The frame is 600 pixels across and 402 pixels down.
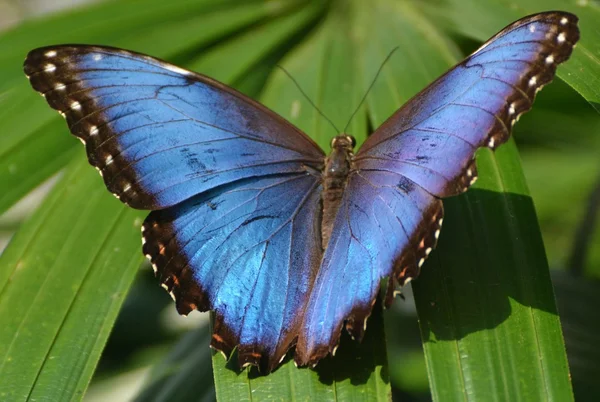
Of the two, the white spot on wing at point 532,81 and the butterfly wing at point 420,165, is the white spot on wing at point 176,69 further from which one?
the white spot on wing at point 532,81

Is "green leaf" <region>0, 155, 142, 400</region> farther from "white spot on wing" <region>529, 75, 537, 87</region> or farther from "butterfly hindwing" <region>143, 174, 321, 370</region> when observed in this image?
"white spot on wing" <region>529, 75, 537, 87</region>

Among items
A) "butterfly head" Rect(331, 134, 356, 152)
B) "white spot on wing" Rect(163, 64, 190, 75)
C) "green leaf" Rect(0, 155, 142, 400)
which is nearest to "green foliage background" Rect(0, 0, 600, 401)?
"green leaf" Rect(0, 155, 142, 400)

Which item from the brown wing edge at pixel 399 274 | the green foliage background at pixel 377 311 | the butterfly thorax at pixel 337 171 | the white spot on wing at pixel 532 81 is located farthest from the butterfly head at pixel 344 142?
the white spot on wing at pixel 532 81

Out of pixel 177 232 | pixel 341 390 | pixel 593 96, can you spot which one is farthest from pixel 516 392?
pixel 177 232

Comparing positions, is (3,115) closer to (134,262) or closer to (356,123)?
(134,262)

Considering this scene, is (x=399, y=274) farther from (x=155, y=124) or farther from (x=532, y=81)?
(x=155, y=124)

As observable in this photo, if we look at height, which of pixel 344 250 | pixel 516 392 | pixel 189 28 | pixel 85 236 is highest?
pixel 189 28
